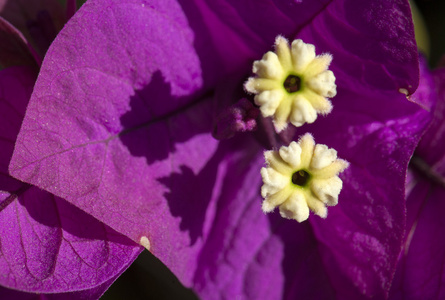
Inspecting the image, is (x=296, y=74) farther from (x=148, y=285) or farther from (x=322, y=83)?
(x=148, y=285)

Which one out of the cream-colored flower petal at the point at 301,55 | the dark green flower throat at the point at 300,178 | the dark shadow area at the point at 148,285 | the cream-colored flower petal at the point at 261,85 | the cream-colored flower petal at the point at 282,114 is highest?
the cream-colored flower petal at the point at 301,55

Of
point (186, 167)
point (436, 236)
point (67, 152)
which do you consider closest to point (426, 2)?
point (436, 236)

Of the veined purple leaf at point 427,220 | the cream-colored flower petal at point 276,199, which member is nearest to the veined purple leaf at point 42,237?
the cream-colored flower petal at point 276,199

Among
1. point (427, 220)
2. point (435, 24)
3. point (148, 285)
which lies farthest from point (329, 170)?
point (435, 24)

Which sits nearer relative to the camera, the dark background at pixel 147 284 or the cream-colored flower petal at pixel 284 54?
the cream-colored flower petal at pixel 284 54

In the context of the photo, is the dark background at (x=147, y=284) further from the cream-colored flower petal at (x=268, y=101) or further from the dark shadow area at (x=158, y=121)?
the cream-colored flower petal at (x=268, y=101)

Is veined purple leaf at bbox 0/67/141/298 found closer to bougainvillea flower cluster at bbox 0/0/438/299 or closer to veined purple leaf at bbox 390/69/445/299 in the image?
bougainvillea flower cluster at bbox 0/0/438/299

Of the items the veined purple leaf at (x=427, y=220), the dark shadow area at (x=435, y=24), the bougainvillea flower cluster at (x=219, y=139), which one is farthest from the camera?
the dark shadow area at (x=435, y=24)

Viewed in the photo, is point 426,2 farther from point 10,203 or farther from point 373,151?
point 10,203
